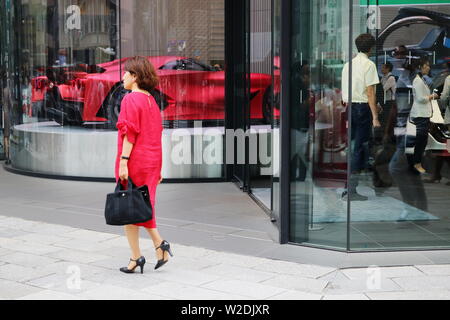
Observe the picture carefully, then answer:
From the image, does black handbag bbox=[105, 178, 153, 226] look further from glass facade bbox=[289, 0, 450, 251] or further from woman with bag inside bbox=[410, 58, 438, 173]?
woman with bag inside bbox=[410, 58, 438, 173]

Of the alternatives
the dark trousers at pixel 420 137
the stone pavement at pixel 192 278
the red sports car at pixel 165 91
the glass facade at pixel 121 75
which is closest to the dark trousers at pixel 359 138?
the dark trousers at pixel 420 137

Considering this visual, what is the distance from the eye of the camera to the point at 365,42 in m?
6.88

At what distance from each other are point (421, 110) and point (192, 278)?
3.06 metres

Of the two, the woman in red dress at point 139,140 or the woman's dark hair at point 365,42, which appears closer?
the woman in red dress at point 139,140

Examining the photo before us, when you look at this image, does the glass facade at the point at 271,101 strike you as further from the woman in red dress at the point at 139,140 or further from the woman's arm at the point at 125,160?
the woman's arm at the point at 125,160

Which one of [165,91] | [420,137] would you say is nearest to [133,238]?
[420,137]

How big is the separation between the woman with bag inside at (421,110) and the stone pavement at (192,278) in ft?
4.61

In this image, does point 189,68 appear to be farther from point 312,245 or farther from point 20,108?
point 312,245

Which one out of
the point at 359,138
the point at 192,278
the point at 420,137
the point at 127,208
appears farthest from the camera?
the point at 420,137

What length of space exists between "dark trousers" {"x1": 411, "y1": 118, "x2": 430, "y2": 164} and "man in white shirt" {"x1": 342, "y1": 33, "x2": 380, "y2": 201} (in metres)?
0.59

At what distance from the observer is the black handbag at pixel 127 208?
5.91 metres

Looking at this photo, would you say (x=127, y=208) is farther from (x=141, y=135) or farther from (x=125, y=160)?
(x=141, y=135)
